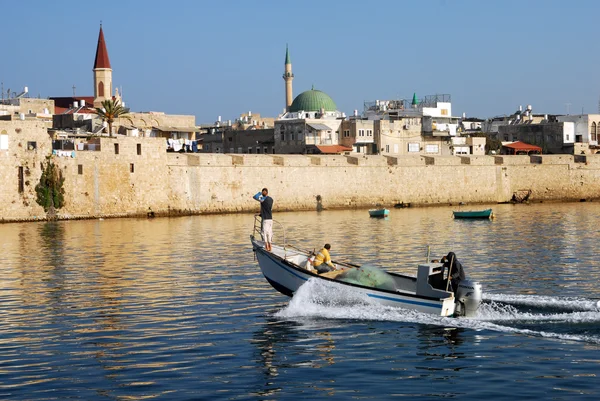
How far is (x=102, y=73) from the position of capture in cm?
8275

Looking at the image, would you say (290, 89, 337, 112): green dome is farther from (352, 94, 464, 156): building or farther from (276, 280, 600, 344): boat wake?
(276, 280, 600, 344): boat wake

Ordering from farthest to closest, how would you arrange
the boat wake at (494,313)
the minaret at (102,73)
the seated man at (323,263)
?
the minaret at (102,73)
the seated man at (323,263)
the boat wake at (494,313)

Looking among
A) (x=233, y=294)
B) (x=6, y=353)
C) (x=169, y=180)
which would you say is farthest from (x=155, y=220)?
(x=6, y=353)

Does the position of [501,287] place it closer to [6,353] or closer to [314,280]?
[314,280]

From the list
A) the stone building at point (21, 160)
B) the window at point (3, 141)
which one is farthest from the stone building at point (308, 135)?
the window at point (3, 141)

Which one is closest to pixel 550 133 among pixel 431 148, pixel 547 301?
pixel 431 148

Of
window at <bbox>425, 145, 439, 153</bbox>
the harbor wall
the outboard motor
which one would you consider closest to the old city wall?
the harbor wall

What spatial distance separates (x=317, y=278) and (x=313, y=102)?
243 ft

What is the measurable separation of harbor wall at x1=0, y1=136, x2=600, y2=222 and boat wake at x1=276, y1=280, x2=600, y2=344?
109ft

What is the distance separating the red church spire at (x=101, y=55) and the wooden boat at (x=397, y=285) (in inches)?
2563

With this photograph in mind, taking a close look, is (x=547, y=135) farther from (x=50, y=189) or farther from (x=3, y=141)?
(x=3, y=141)

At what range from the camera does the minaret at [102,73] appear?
271 feet

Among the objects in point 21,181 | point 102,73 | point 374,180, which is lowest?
point 374,180

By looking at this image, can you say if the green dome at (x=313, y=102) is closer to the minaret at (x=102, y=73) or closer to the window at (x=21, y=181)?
the minaret at (x=102, y=73)
